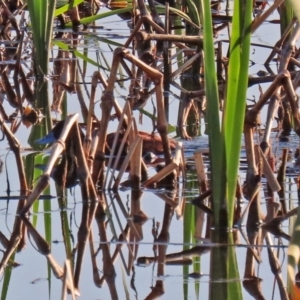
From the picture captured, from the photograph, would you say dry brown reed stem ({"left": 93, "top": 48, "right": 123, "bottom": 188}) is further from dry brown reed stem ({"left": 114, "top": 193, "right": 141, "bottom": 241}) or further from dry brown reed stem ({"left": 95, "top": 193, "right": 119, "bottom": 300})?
dry brown reed stem ({"left": 95, "top": 193, "right": 119, "bottom": 300})

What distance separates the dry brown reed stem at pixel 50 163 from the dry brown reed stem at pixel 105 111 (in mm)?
215

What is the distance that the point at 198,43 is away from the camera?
430 cm

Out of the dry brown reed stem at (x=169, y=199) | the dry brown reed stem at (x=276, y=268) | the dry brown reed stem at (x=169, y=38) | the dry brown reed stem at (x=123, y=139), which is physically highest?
the dry brown reed stem at (x=169, y=38)

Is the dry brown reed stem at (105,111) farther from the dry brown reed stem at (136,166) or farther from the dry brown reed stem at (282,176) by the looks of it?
the dry brown reed stem at (282,176)

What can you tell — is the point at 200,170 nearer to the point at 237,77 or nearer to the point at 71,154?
the point at 71,154

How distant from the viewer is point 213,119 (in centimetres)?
273

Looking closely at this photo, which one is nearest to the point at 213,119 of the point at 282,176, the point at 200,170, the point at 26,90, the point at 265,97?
the point at 265,97

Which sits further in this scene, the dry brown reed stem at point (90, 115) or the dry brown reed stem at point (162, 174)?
the dry brown reed stem at point (90, 115)

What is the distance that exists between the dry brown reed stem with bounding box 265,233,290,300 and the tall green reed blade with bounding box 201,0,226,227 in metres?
0.19

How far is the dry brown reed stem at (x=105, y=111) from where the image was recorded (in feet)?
10.7

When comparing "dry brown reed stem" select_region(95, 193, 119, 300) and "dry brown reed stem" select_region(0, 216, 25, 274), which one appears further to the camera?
"dry brown reed stem" select_region(0, 216, 25, 274)

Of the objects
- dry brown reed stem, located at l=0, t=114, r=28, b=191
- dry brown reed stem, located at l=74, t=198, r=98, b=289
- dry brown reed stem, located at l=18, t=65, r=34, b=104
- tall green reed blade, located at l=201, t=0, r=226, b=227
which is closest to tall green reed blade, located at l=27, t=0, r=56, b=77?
dry brown reed stem, located at l=18, t=65, r=34, b=104

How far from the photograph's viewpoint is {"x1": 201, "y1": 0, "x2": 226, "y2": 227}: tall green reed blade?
8.79ft

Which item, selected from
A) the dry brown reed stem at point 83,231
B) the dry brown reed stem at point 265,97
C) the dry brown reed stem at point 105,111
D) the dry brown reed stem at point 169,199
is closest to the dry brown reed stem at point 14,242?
the dry brown reed stem at point 83,231
